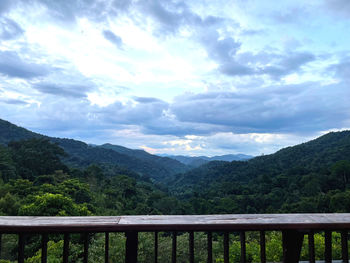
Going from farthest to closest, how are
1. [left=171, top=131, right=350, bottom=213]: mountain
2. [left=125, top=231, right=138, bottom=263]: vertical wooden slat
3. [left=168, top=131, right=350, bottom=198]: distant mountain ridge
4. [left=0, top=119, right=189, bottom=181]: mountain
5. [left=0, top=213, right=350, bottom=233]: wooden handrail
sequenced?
1. [left=0, top=119, right=189, bottom=181]: mountain
2. [left=168, top=131, right=350, bottom=198]: distant mountain ridge
3. [left=171, top=131, right=350, bottom=213]: mountain
4. [left=125, top=231, right=138, bottom=263]: vertical wooden slat
5. [left=0, top=213, right=350, bottom=233]: wooden handrail

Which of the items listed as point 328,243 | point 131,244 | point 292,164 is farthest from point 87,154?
point 328,243

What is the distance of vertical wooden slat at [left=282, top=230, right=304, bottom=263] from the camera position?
3.92ft

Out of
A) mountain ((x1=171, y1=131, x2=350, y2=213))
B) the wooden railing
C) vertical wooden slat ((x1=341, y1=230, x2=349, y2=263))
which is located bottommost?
mountain ((x1=171, y1=131, x2=350, y2=213))

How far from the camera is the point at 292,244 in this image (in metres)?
1.21

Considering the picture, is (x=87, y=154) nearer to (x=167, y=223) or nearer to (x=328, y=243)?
(x=167, y=223)

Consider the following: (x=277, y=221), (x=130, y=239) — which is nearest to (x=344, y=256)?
(x=277, y=221)

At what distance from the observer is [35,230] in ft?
3.44

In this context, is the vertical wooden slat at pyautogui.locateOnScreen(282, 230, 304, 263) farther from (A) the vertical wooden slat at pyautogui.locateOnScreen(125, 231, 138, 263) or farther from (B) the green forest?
(B) the green forest

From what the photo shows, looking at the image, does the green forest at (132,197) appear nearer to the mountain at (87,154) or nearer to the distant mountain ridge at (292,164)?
the distant mountain ridge at (292,164)

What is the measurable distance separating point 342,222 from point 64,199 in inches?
439

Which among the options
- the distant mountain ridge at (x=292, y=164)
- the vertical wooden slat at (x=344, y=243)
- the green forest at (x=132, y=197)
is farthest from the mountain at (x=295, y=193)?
the vertical wooden slat at (x=344, y=243)

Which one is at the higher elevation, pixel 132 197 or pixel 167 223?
pixel 167 223

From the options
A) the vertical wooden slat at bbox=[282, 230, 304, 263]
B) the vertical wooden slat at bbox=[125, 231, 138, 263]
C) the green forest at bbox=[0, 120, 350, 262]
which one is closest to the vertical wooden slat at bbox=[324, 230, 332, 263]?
the vertical wooden slat at bbox=[282, 230, 304, 263]

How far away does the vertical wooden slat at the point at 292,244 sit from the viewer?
120 cm
